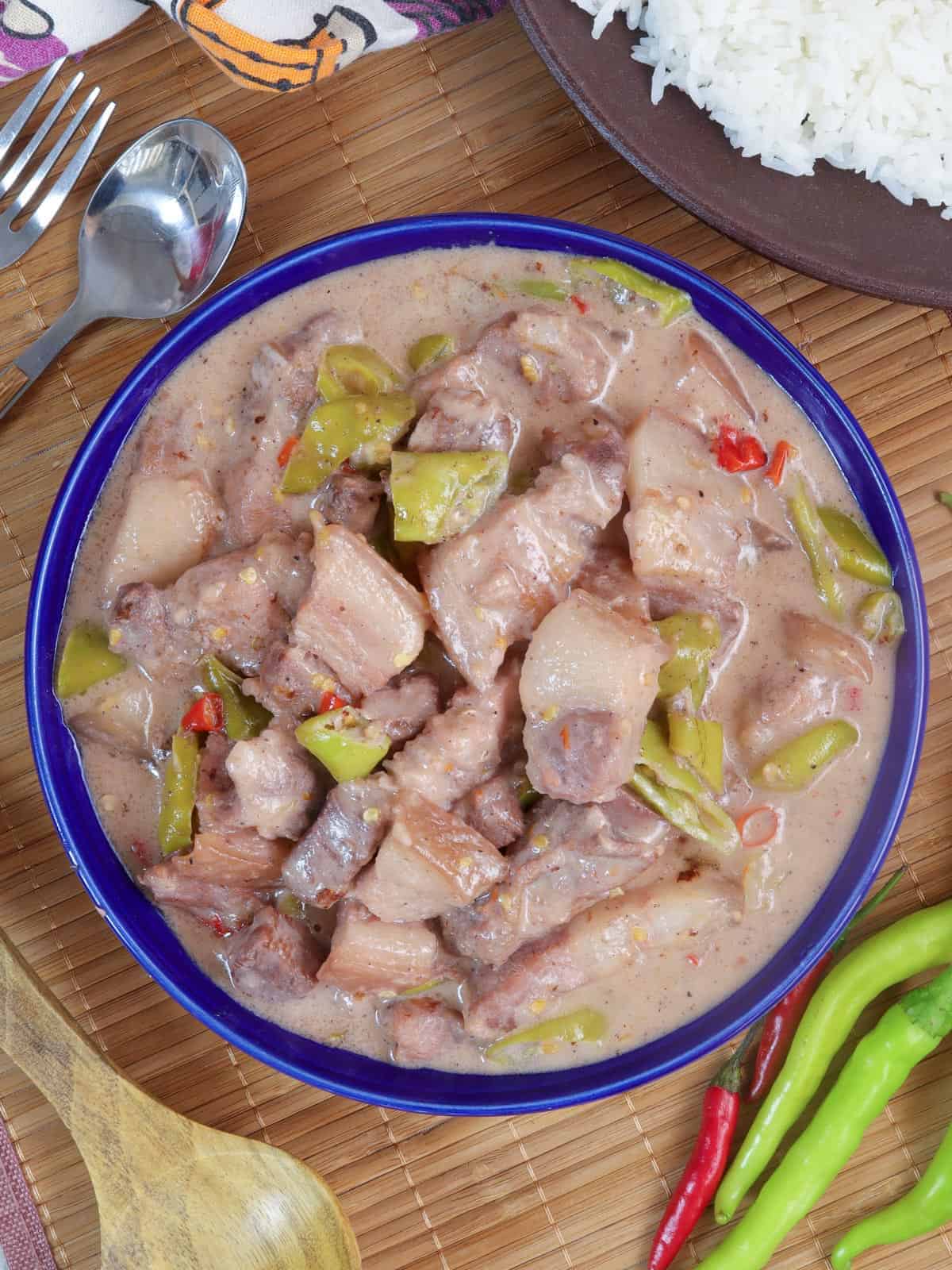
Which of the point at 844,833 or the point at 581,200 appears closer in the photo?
the point at 844,833

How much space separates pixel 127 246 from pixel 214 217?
25 cm

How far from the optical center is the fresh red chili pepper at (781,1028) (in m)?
3.09

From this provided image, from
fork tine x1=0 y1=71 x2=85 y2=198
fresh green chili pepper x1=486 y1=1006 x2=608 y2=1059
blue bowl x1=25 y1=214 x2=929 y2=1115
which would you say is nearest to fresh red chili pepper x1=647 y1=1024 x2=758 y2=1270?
blue bowl x1=25 y1=214 x2=929 y2=1115

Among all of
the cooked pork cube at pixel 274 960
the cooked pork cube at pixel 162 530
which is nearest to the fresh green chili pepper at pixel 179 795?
the cooked pork cube at pixel 274 960

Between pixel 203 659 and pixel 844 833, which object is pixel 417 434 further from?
pixel 844 833

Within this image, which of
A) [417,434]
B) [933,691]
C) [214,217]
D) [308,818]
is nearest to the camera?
[417,434]

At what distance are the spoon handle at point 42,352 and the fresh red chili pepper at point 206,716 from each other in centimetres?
103

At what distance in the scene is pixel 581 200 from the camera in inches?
118

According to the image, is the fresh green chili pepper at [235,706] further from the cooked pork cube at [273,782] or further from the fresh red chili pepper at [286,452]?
the fresh red chili pepper at [286,452]

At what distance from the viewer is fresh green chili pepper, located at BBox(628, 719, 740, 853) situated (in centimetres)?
258

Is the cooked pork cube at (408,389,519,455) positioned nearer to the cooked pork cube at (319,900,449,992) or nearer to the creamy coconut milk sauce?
the creamy coconut milk sauce

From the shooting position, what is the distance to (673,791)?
8.55 ft

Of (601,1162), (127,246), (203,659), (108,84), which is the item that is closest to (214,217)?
(127,246)

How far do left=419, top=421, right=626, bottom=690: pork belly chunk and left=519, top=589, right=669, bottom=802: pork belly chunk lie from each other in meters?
0.09
